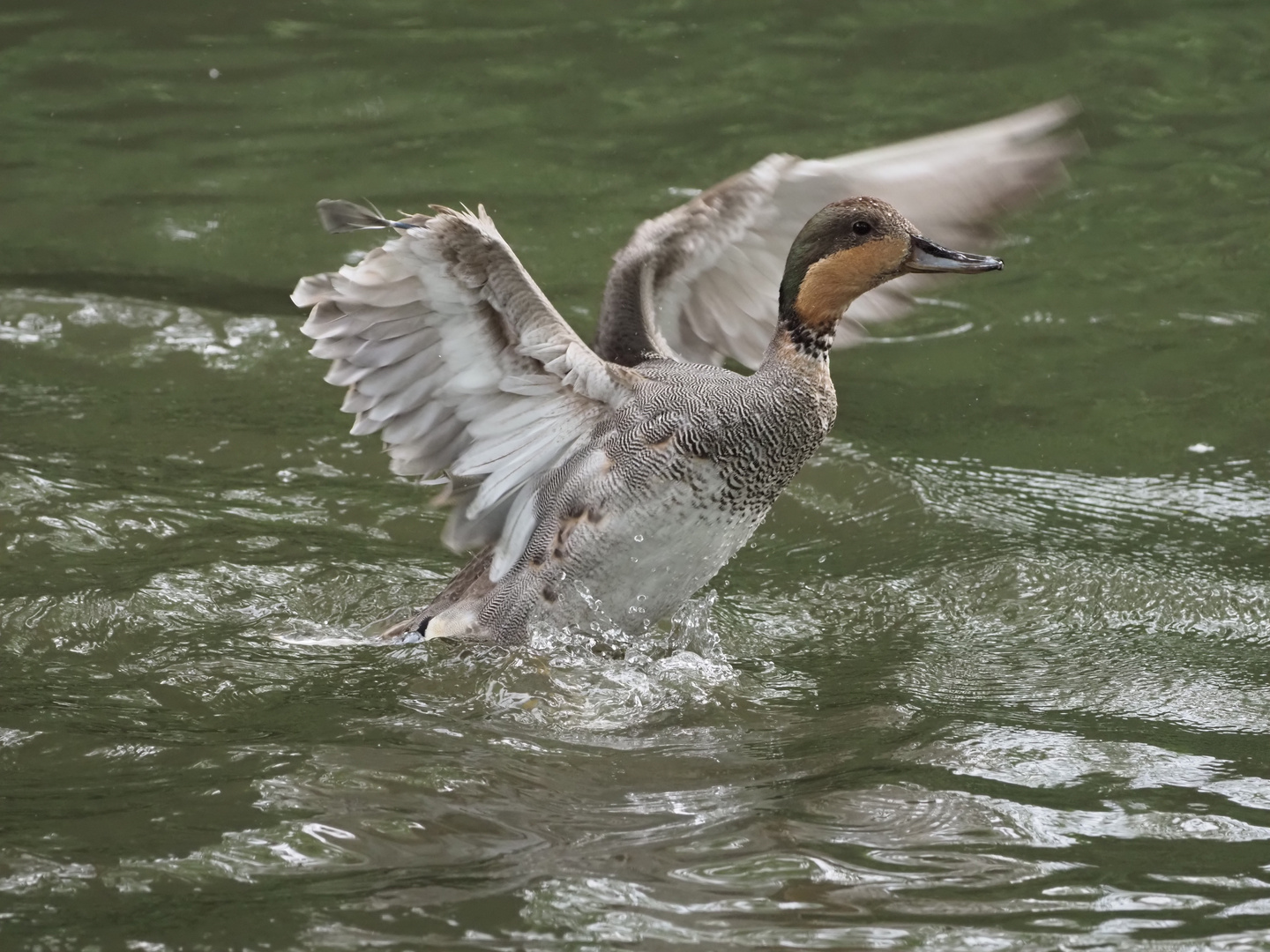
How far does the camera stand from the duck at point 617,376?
5.53 m

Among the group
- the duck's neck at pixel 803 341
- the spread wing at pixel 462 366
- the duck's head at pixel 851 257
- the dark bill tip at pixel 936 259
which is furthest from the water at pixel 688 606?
the dark bill tip at pixel 936 259

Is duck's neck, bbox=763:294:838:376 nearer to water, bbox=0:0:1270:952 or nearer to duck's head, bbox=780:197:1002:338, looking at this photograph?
duck's head, bbox=780:197:1002:338

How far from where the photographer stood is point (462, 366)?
225 inches

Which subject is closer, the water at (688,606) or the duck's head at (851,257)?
the water at (688,606)

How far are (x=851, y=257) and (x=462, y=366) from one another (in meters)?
1.31

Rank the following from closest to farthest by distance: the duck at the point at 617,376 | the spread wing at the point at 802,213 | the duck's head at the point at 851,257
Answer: the duck at the point at 617,376
the duck's head at the point at 851,257
the spread wing at the point at 802,213

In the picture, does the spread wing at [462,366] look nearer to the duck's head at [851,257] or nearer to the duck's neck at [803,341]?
the duck's neck at [803,341]

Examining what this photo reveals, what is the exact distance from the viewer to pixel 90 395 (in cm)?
809

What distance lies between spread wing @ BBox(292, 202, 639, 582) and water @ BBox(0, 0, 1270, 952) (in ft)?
2.01

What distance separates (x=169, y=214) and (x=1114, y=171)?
5405 mm

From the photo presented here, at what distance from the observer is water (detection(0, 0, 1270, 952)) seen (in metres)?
4.21

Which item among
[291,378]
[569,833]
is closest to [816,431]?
[569,833]

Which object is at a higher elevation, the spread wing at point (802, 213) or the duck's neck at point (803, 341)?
the spread wing at point (802, 213)

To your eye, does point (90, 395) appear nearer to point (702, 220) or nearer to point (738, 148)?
point (702, 220)
